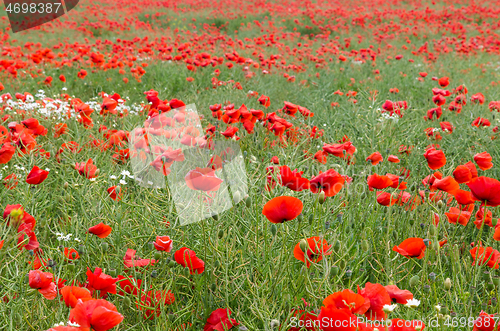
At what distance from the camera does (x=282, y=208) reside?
1192 millimetres

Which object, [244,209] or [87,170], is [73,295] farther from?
[244,209]

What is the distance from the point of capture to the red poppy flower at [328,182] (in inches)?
53.0

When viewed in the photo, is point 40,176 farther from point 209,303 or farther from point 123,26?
point 123,26

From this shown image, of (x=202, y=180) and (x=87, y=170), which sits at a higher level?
(x=202, y=180)

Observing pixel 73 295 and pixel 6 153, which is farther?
pixel 6 153

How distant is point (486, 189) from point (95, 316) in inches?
47.3

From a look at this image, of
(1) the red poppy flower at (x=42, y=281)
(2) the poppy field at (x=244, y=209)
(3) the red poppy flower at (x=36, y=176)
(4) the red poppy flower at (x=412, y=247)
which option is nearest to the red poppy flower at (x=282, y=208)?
(2) the poppy field at (x=244, y=209)

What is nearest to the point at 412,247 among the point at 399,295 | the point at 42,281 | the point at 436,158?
the point at 399,295

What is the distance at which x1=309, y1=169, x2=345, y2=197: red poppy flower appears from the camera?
53.0 inches

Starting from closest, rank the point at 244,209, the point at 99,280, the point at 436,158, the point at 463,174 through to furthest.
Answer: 1. the point at 99,280
2. the point at 463,174
3. the point at 436,158
4. the point at 244,209

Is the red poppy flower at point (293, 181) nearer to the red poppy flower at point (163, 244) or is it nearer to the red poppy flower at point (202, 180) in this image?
the red poppy flower at point (202, 180)

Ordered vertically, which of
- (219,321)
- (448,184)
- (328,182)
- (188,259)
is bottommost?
(219,321)

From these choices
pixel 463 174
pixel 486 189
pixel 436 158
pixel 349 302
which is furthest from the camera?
pixel 436 158

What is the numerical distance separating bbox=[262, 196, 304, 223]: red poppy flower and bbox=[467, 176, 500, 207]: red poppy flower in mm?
613
